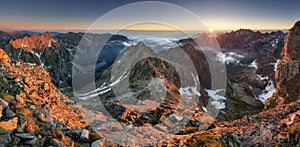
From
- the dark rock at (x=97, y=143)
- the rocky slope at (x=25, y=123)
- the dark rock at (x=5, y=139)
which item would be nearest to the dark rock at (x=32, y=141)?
the rocky slope at (x=25, y=123)

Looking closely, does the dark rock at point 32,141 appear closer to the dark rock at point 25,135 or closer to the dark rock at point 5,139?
the dark rock at point 25,135

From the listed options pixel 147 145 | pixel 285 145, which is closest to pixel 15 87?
pixel 147 145

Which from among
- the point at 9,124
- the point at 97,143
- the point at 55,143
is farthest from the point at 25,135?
the point at 97,143

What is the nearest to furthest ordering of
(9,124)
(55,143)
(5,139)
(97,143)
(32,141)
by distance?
(5,139), (9,124), (32,141), (55,143), (97,143)

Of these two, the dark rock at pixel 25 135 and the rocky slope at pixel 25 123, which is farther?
the dark rock at pixel 25 135

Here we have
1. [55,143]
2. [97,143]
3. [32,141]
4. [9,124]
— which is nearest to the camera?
[9,124]

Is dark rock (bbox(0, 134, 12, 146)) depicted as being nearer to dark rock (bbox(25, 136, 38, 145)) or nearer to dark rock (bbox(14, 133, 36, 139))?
dark rock (bbox(14, 133, 36, 139))

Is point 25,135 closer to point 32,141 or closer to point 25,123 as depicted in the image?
point 32,141

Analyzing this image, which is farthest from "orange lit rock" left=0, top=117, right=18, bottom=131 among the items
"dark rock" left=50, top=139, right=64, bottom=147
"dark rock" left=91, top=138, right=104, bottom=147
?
"dark rock" left=91, top=138, right=104, bottom=147

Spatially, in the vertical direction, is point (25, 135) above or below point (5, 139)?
below

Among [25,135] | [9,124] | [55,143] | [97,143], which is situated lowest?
[97,143]

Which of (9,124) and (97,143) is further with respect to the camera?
(97,143)
